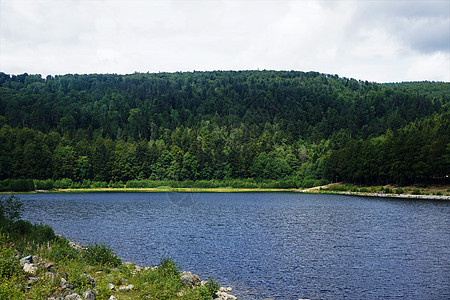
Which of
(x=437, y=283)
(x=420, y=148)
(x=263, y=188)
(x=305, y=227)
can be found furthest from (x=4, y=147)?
(x=437, y=283)

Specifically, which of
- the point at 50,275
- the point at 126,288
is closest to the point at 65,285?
the point at 50,275

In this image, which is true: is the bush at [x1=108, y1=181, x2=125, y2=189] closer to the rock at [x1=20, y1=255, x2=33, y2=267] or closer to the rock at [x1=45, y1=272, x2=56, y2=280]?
the rock at [x1=20, y1=255, x2=33, y2=267]

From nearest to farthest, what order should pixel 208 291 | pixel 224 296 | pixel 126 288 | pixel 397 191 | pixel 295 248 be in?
1. pixel 126 288
2. pixel 208 291
3. pixel 224 296
4. pixel 295 248
5. pixel 397 191

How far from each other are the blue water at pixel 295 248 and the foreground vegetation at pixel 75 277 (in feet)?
18.3

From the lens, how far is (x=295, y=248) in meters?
38.1

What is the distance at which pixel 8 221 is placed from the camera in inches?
1119

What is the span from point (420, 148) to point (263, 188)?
65.4 metres

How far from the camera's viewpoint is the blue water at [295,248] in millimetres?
25750

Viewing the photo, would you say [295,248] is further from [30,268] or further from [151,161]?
[151,161]

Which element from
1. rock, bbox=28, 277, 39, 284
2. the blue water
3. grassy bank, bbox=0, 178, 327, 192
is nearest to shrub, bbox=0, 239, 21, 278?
rock, bbox=28, 277, 39, 284

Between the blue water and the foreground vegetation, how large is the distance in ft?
18.3

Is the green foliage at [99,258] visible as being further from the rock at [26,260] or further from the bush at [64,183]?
the bush at [64,183]

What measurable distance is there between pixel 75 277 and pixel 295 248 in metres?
25.2

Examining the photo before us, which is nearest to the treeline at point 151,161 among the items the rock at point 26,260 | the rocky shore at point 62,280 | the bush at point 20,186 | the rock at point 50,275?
the bush at point 20,186
